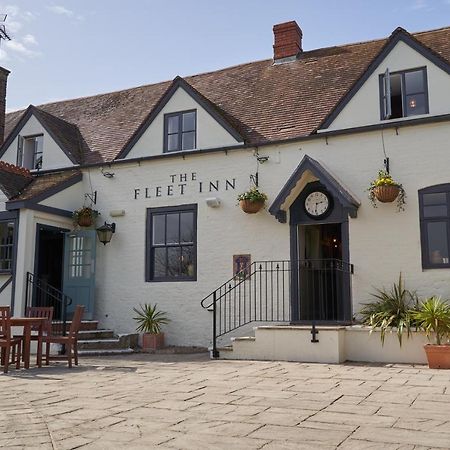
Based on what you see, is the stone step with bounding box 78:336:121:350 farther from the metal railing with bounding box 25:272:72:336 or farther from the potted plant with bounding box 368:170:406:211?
the potted plant with bounding box 368:170:406:211

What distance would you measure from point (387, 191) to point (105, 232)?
21.7ft

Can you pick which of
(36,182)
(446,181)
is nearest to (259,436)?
(446,181)

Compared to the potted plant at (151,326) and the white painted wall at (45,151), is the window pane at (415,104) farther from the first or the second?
the white painted wall at (45,151)

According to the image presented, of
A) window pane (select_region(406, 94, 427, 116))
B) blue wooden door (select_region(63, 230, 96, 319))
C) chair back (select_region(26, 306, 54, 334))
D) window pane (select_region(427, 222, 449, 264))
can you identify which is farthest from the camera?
blue wooden door (select_region(63, 230, 96, 319))

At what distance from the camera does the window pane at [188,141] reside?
13.2 m

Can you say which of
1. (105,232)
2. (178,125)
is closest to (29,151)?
(105,232)

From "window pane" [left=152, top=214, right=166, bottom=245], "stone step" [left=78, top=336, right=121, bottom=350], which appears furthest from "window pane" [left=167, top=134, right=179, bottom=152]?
"stone step" [left=78, top=336, right=121, bottom=350]

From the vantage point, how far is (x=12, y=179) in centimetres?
1369

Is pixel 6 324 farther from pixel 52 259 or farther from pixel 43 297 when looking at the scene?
pixel 52 259

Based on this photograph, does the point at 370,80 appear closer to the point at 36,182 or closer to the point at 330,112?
the point at 330,112

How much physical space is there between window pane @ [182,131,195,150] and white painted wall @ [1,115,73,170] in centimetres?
316

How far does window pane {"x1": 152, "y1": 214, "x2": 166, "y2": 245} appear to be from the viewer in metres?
13.2

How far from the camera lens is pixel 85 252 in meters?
13.6

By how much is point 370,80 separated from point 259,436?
858 centimetres
